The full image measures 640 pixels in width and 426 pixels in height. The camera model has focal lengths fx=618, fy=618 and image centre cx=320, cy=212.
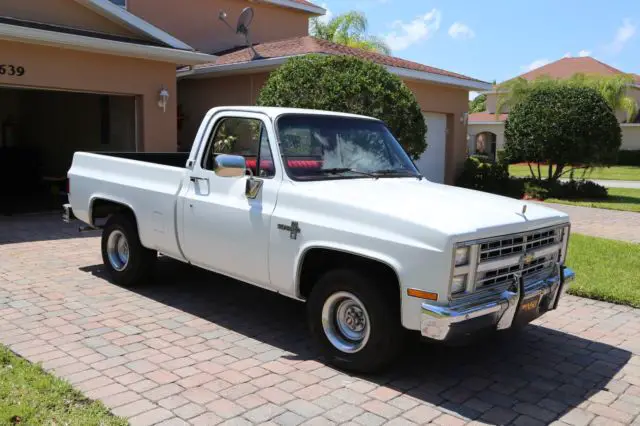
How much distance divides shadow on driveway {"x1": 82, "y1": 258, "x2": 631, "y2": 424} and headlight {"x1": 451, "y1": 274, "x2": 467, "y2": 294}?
31.9 inches

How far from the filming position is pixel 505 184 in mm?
19078

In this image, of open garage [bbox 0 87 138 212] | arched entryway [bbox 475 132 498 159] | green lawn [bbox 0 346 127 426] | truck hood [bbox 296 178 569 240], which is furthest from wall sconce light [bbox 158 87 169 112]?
arched entryway [bbox 475 132 498 159]

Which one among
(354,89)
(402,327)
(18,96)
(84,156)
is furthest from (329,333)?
(18,96)

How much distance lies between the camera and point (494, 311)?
14.0 ft

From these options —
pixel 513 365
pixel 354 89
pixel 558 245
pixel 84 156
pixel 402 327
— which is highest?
pixel 354 89

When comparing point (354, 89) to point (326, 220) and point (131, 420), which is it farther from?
point (131, 420)

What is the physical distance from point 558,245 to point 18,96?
749 inches

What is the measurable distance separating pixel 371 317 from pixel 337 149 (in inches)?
70.3

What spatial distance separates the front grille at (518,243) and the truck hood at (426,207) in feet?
0.21

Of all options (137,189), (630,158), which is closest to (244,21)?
(137,189)

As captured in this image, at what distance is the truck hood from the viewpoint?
14.0ft

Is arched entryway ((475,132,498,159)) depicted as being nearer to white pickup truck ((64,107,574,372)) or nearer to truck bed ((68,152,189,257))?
truck bed ((68,152,189,257))

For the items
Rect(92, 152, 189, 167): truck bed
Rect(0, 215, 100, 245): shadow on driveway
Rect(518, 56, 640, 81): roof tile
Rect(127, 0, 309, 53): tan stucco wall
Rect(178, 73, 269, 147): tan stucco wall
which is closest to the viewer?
Rect(92, 152, 189, 167): truck bed

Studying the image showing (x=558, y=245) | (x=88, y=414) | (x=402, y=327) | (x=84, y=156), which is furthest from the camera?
(x=84, y=156)
